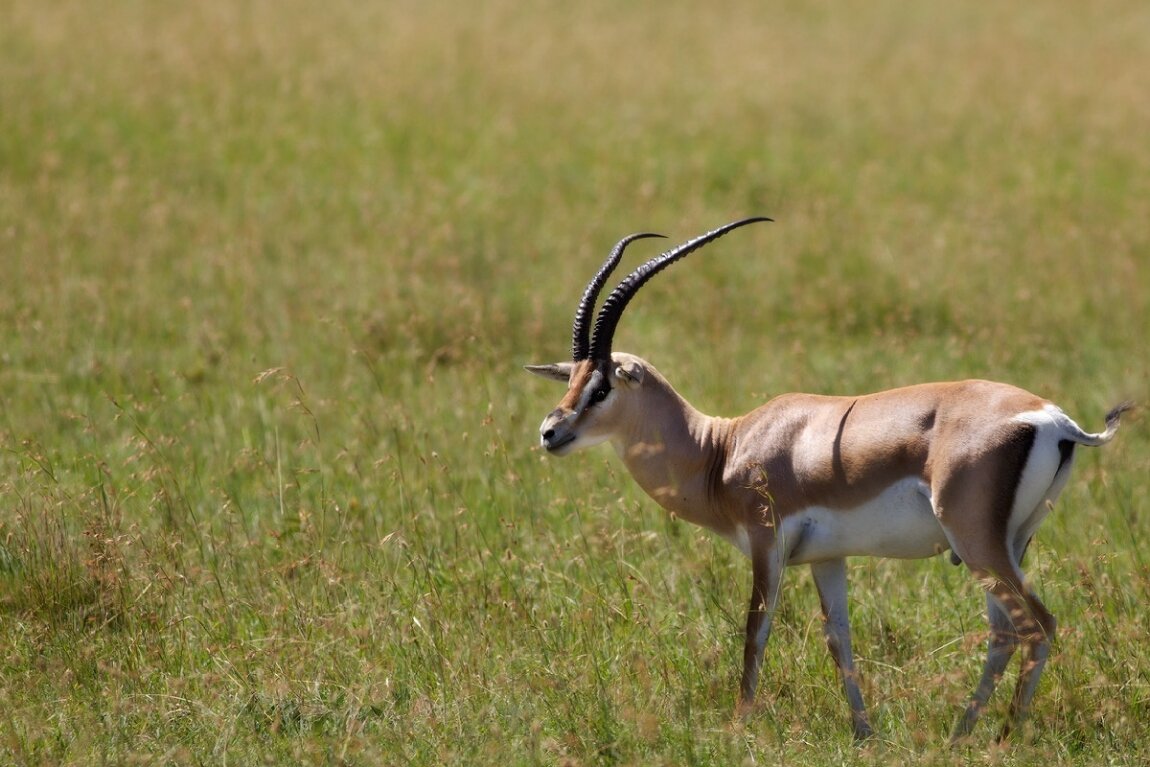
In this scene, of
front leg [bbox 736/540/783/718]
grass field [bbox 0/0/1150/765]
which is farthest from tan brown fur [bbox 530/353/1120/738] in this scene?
grass field [bbox 0/0/1150/765]

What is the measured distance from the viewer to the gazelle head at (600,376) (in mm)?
5312

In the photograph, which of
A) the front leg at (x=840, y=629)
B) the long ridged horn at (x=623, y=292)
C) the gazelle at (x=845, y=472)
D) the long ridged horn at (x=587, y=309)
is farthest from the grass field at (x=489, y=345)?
the long ridged horn at (x=623, y=292)

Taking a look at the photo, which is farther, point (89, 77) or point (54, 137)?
point (89, 77)

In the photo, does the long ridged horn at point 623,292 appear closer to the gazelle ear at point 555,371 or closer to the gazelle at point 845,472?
the gazelle at point 845,472

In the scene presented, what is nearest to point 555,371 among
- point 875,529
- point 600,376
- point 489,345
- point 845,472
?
point 600,376

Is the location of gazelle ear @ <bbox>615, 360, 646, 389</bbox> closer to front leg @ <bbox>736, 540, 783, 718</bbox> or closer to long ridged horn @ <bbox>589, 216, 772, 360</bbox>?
long ridged horn @ <bbox>589, 216, 772, 360</bbox>

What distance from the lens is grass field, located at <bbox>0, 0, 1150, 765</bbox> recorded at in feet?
16.6

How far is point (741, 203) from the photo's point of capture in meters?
12.7

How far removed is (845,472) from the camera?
500 centimetres

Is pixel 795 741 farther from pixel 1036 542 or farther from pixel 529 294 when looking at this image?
pixel 529 294

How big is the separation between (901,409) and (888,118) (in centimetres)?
1083

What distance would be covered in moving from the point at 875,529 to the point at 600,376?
114 cm

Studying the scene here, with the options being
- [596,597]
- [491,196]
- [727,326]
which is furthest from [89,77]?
[596,597]

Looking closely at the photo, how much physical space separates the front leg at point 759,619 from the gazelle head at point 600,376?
2.57 feet
